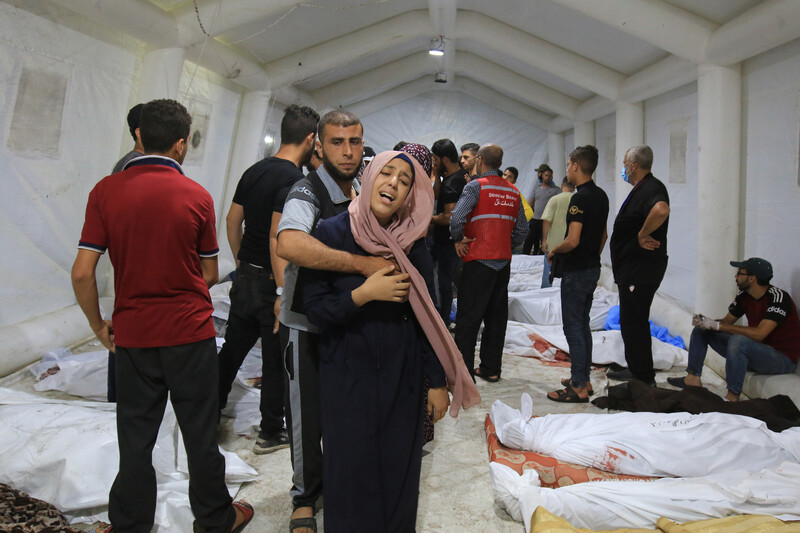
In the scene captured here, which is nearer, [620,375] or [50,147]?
[50,147]

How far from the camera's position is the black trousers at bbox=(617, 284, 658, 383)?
405cm

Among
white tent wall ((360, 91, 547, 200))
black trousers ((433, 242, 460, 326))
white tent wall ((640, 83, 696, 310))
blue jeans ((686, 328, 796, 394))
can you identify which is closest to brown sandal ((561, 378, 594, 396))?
blue jeans ((686, 328, 796, 394))

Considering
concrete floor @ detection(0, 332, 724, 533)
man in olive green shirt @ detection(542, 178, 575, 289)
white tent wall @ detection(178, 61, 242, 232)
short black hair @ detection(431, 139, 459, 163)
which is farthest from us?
man in olive green shirt @ detection(542, 178, 575, 289)

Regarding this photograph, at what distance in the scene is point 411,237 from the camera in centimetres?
189

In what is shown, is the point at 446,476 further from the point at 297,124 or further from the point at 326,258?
the point at 297,124

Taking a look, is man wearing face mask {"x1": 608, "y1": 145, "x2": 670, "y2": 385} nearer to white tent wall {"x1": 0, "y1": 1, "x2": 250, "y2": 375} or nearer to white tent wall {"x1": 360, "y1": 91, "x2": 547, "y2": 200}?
white tent wall {"x1": 0, "y1": 1, "x2": 250, "y2": 375}

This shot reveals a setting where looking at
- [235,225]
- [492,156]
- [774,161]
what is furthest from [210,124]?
[774,161]

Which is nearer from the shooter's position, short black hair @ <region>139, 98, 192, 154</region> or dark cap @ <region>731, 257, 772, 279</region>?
short black hair @ <region>139, 98, 192, 154</region>

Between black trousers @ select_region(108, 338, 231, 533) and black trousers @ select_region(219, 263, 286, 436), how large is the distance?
0.70m

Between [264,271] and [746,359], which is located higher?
[264,271]

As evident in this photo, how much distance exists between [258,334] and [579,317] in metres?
2.14

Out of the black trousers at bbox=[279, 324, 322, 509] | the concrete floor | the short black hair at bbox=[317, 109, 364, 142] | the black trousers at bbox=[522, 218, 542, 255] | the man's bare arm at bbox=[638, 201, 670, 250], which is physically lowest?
the concrete floor

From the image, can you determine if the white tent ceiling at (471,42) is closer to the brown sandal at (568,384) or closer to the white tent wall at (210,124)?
the white tent wall at (210,124)

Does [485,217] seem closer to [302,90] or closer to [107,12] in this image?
[107,12]
